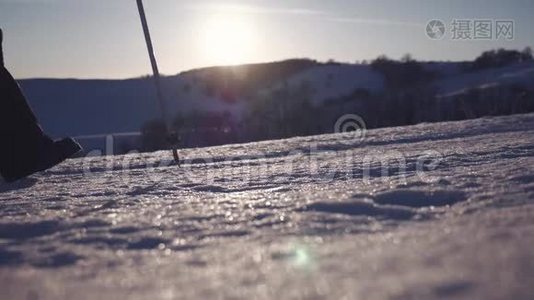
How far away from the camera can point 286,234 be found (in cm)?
168

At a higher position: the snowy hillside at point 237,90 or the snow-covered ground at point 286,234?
the snowy hillside at point 237,90

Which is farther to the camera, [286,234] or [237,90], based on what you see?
[237,90]

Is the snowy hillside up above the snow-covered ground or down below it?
above

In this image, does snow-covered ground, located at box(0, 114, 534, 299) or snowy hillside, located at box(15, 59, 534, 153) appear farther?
snowy hillside, located at box(15, 59, 534, 153)

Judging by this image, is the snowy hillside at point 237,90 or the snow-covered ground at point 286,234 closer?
the snow-covered ground at point 286,234

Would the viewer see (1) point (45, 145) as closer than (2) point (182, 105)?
Yes

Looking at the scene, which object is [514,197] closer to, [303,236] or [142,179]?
[303,236]

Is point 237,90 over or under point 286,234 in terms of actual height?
over

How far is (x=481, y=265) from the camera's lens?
1190 mm

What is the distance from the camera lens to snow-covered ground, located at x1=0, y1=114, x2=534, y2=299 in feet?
3.83

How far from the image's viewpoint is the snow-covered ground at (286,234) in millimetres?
1167

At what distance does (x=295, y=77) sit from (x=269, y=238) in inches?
1296

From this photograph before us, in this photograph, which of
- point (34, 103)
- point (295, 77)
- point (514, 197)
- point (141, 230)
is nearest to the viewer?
point (141, 230)

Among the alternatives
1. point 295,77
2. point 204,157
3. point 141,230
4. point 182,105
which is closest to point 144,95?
point 182,105
